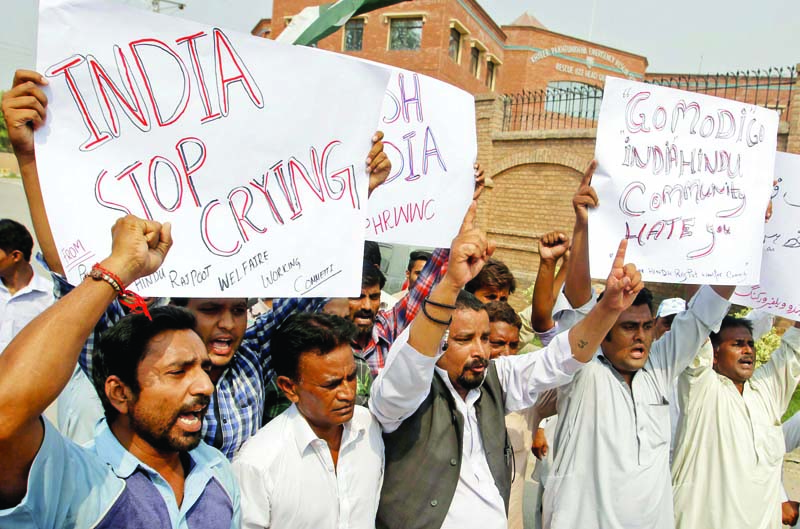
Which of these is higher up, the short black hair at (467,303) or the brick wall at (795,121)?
the brick wall at (795,121)

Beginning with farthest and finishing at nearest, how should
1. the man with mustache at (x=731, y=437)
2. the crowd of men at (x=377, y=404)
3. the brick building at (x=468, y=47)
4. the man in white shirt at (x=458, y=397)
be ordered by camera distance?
the brick building at (x=468, y=47) → the man with mustache at (x=731, y=437) → the man in white shirt at (x=458, y=397) → the crowd of men at (x=377, y=404)

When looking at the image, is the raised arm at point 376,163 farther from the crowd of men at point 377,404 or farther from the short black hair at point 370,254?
the short black hair at point 370,254

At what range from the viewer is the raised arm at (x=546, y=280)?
96.0 inches

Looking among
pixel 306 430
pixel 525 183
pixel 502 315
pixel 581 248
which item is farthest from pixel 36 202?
pixel 525 183

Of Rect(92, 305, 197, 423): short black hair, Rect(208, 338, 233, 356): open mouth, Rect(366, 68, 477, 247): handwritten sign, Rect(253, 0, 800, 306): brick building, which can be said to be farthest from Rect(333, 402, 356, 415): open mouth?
Rect(253, 0, 800, 306): brick building

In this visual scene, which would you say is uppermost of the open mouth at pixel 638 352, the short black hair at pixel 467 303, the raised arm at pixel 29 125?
the raised arm at pixel 29 125

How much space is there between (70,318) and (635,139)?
199 cm

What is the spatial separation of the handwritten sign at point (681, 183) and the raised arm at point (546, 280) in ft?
0.98

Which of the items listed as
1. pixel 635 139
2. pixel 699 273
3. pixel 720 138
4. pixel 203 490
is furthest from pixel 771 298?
pixel 203 490

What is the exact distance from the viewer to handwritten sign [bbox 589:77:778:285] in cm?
219

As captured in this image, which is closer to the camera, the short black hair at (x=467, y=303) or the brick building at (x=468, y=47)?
the short black hair at (x=467, y=303)

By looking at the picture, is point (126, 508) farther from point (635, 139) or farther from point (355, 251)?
point (635, 139)

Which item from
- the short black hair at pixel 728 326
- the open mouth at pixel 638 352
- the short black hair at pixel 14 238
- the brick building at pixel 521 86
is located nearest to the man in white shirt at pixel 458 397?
the open mouth at pixel 638 352

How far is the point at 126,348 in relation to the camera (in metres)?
1.43
